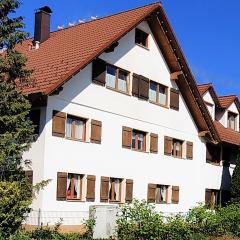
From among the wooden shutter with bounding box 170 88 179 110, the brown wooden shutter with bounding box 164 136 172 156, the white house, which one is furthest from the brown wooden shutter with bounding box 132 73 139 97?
the brown wooden shutter with bounding box 164 136 172 156

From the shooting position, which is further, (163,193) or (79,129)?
(163,193)

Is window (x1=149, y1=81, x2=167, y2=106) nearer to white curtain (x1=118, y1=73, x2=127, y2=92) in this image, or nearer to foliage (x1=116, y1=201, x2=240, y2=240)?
white curtain (x1=118, y1=73, x2=127, y2=92)

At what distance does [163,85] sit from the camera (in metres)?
29.3

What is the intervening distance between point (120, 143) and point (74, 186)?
11.7 ft

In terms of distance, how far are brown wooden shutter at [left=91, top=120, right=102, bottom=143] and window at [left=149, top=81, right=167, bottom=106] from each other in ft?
15.3

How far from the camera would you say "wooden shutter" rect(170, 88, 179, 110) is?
97.1 ft

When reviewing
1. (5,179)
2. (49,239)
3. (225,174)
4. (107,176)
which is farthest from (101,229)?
(225,174)

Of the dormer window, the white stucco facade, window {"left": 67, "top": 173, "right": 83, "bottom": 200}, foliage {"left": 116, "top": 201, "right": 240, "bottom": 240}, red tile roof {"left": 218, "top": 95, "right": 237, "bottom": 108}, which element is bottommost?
foliage {"left": 116, "top": 201, "right": 240, "bottom": 240}

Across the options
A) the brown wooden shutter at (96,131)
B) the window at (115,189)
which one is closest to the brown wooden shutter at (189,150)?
the window at (115,189)

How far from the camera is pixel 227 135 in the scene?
35031mm

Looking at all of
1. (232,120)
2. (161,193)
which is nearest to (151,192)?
(161,193)

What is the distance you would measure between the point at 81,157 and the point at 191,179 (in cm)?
970

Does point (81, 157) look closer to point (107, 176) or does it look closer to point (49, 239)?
point (107, 176)

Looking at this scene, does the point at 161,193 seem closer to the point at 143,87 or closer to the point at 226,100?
the point at 143,87
